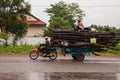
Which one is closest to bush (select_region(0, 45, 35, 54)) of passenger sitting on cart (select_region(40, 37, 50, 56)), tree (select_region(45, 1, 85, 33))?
passenger sitting on cart (select_region(40, 37, 50, 56))

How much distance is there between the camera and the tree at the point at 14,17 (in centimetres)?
4709

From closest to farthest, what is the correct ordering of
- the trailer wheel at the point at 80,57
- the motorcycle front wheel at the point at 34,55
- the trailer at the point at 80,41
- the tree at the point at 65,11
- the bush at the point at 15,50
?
the trailer at the point at 80,41 → the trailer wheel at the point at 80,57 → the motorcycle front wheel at the point at 34,55 → the bush at the point at 15,50 → the tree at the point at 65,11

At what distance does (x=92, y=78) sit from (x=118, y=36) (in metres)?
10.6

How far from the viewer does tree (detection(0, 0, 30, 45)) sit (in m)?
47.1

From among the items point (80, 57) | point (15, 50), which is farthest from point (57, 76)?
point (15, 50)

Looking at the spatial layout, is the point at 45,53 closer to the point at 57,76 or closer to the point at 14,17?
the point at 57,76

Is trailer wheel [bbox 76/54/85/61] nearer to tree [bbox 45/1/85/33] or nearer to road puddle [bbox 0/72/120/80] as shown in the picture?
road puddle [bbox 0/72/120/80]

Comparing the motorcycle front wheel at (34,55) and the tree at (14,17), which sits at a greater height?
the tree at (14,17)

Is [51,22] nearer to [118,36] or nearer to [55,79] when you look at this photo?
[118,36]

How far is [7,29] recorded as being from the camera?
47469mm

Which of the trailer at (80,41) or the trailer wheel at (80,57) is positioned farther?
the trailer wheel at (80,57)

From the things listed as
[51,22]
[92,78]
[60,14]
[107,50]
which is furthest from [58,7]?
[92,78]

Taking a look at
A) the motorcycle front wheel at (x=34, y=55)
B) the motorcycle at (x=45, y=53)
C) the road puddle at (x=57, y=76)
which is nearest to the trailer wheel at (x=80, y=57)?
the motorcycle at (x=45, y=53)

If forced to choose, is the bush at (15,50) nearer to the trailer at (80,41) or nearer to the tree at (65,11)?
the trailer at (80,41)
